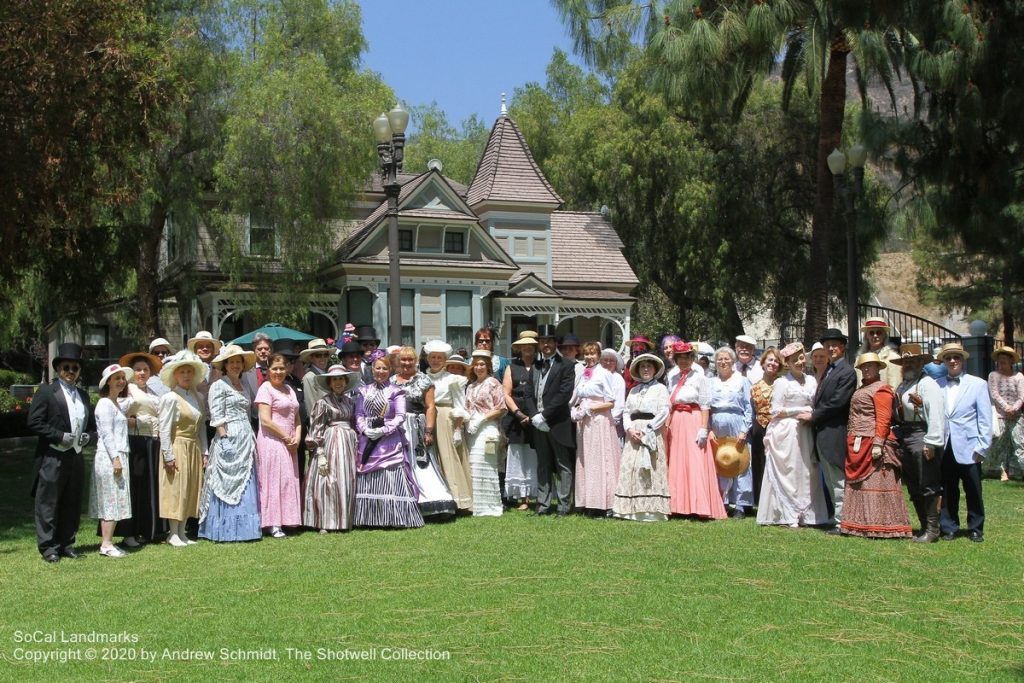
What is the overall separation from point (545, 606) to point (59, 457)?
16.6 feet

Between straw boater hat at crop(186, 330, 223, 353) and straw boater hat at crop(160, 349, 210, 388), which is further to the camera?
straw boater hat at crop(186, 330, 223, 353)

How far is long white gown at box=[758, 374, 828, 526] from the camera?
11219 millimetres

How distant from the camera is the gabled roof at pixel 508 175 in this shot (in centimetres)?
3569

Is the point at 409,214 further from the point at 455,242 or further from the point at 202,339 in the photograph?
the point at 202,339

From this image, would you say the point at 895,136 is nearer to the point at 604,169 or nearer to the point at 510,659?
the point at 510,659

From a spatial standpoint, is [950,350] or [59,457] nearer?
[59,457]

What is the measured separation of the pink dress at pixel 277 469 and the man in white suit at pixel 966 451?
6.55 metres

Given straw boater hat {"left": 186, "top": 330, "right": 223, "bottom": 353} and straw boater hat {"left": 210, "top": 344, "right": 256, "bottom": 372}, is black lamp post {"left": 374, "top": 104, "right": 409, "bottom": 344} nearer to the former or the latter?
straw boater hat {"left": 186, "top": 330, "right": 223, "bottom": 353}

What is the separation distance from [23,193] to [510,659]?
10.4 metres

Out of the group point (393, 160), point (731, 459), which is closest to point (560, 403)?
point (731, 459)

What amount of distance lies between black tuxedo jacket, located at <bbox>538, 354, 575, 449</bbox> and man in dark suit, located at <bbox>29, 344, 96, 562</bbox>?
5.00m

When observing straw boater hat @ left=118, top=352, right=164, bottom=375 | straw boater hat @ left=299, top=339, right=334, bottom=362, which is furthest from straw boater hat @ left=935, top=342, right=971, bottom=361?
straw boater hat @ left=118, top=352, right=164, bottom=375

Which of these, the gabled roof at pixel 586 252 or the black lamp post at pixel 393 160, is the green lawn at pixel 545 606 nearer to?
the black lamp post at pixel 393 160

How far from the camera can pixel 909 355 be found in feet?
38.3
